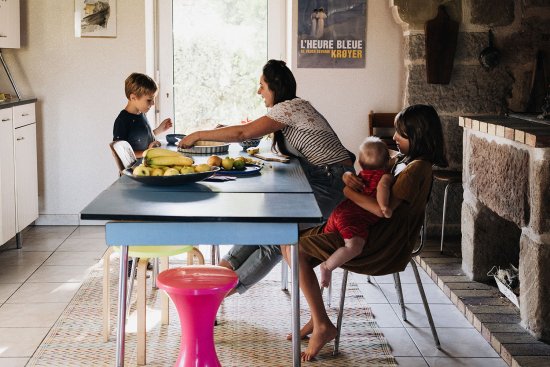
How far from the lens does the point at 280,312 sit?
381cm

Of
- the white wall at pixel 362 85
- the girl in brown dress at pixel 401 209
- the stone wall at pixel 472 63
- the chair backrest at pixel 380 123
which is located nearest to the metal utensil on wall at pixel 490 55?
the stone wall at pixel 472 63

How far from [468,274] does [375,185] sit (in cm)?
139

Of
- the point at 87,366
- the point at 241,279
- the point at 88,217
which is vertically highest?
the point at 88,217

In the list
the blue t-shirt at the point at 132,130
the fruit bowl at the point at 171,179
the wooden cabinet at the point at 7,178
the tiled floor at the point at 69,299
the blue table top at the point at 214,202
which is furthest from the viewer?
the wooden cabinet at the point at 7,178

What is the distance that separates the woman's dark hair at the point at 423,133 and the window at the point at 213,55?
116 inches

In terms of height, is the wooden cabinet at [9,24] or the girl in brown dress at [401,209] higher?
the wooden cabinet at [9,24]

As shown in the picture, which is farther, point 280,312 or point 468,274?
point 468,274

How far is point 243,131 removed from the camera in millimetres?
3596

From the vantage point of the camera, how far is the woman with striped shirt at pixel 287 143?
3.52 m

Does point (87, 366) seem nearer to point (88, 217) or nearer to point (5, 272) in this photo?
point (88, 217)

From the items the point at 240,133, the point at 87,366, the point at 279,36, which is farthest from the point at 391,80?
the point at 87,366

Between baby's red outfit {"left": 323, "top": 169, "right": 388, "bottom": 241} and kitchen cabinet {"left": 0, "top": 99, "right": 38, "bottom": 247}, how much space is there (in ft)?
8.05

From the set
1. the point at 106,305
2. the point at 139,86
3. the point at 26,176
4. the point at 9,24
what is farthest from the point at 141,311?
the point at 9,24

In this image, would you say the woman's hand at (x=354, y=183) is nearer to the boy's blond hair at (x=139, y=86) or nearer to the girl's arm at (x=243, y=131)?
the girl's arm at (x=243, y=131)
